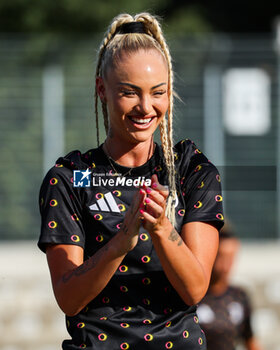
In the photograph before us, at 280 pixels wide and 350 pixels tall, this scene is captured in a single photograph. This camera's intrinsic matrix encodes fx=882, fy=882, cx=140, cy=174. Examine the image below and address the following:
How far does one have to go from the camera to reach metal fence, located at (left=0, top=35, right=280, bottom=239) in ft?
29.1

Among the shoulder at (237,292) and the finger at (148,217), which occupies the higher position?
the finger at (148,217)

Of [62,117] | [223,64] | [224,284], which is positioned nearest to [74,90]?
[62,117]

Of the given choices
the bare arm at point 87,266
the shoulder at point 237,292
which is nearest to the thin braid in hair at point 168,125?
the bare arm at point 87,266

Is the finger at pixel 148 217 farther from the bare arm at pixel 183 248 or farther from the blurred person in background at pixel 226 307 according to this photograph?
the blurred person in background at pixel 226 307

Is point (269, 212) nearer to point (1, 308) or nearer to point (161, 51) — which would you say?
point (1, 308)

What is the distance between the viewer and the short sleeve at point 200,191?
8.29 ft

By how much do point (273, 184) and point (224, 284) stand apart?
3.94 m

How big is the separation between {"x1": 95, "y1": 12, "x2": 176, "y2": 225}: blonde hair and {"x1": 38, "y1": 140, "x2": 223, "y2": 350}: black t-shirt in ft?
0.11

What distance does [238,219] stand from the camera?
30.3ft

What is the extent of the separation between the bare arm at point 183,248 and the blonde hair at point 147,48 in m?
0.09

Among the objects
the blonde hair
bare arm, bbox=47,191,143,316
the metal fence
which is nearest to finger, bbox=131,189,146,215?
bare arm, bbox=47,191,143,316

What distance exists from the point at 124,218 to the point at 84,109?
6.72 metres

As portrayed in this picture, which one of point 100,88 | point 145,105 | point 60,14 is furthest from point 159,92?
point 60,14

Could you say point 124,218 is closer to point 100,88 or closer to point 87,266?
point 87,266
